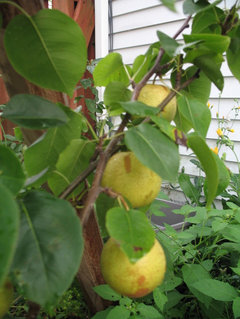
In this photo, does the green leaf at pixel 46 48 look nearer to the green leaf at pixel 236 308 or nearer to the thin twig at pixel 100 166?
the thin twig at pixel 100 166

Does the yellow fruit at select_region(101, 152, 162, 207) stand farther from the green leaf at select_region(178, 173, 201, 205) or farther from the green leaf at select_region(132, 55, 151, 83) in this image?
the green leaf at select_region(178, 173, 201, 205)

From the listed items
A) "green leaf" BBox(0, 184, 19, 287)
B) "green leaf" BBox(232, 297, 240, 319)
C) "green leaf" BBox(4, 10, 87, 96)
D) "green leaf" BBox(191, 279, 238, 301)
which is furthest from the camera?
"green leaf" BBox(191, 279, 238, 301)

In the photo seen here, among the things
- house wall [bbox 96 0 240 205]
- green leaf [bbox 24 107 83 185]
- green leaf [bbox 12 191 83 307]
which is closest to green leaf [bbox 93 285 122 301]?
green leaf [bbox 24 107 83 185]

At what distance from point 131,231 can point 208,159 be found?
0.17 m

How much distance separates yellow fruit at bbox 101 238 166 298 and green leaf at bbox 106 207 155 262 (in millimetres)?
61

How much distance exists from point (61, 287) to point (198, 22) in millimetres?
544

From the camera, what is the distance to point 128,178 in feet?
1.75

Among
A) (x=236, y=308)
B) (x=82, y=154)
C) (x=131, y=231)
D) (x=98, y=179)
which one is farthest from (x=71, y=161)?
(x=236, y=308)

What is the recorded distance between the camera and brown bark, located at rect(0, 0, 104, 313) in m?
0.60

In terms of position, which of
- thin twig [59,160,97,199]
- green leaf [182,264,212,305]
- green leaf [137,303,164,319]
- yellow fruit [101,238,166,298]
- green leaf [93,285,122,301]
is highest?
thin twig [59,160,97,199]

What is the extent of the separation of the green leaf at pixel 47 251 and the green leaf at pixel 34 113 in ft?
0.34

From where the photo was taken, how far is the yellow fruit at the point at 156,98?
0.61 m

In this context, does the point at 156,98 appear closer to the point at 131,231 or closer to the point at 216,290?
the point at 131,231

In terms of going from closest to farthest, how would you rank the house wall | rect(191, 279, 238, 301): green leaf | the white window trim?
rect(191, 279, 238, 301): green leaf < the house wall < the white window trim
